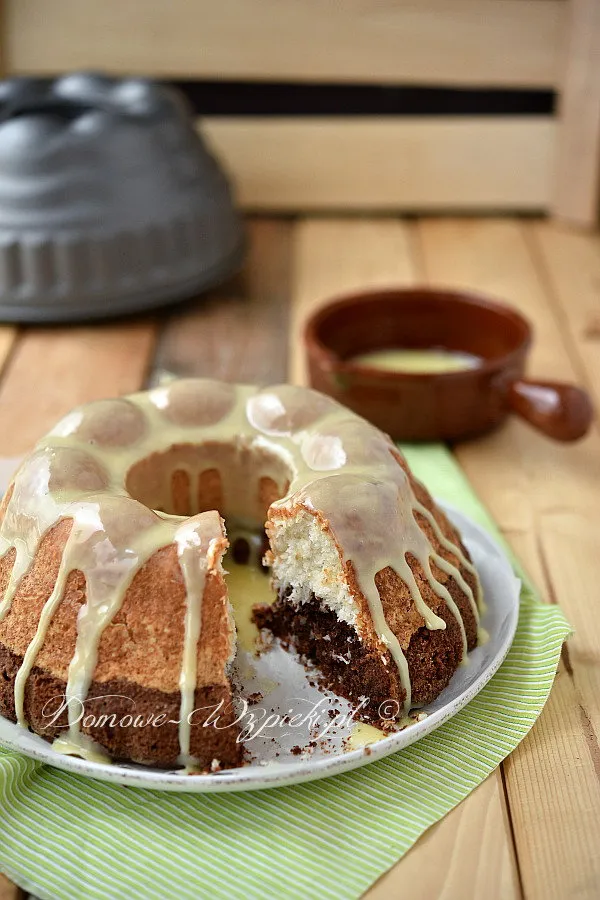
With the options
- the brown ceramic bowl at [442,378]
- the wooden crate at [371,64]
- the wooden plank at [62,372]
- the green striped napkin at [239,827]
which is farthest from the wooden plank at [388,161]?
the green striped napkin at [239,827]

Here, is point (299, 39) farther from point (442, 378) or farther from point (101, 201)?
point (442, 378)

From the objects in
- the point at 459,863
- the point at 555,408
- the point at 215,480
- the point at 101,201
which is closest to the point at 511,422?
the point at 555,408

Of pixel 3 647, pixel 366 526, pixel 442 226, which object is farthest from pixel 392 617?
pixel 442 226

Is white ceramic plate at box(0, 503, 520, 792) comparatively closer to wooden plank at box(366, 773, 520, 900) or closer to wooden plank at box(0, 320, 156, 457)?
wooden plank at box(366, 773, 520, 900)

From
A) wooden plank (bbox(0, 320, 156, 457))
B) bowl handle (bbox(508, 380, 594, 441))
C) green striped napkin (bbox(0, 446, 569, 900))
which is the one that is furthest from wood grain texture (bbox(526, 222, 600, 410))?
green striped napkin (bbox(0, 446, 569, 900))

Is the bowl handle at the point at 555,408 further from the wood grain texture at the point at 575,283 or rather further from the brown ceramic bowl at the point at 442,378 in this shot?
the wood grain texture at the point at 575,283

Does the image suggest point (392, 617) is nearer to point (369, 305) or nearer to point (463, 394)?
point (463, 394)
